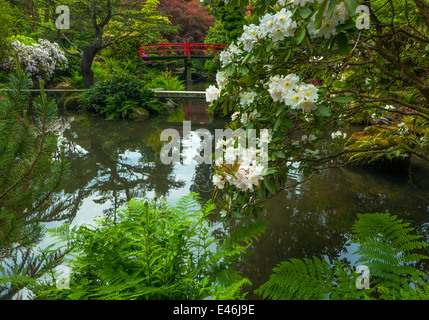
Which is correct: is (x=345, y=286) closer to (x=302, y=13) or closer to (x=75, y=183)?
(x=302, y=13)

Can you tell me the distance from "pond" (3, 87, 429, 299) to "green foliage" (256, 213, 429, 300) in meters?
0.48

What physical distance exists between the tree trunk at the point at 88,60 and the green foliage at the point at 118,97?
3.83 feet

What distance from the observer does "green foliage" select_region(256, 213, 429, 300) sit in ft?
5.46

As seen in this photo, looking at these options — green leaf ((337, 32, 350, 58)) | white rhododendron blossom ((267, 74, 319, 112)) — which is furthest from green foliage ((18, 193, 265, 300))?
green leaf ((337, 32, 350, 58))

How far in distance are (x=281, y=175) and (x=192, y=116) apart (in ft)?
26.5

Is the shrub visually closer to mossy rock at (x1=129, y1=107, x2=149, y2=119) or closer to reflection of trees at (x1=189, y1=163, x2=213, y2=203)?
mossy rock at (x1=129, y1=107, x2=149, y2=119)

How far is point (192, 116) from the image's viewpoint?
32.3 ft

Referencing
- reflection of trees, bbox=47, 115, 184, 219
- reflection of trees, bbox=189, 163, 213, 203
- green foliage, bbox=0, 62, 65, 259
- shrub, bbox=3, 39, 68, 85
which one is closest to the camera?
green foliage, bbox=0, 62, 65, 259

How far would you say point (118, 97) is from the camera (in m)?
9.60

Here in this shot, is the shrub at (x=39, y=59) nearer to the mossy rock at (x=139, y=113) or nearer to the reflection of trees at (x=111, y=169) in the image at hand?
the mossy rock at (x=139, y=113)

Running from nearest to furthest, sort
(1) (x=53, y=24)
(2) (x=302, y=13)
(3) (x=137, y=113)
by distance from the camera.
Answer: (2) (x=302, y=13), (3) (x=137, y=113), (1) (x=53, y=24)

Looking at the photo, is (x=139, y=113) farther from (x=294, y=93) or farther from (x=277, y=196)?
(x=294, y=93)

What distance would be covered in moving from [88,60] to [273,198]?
9524 mm
